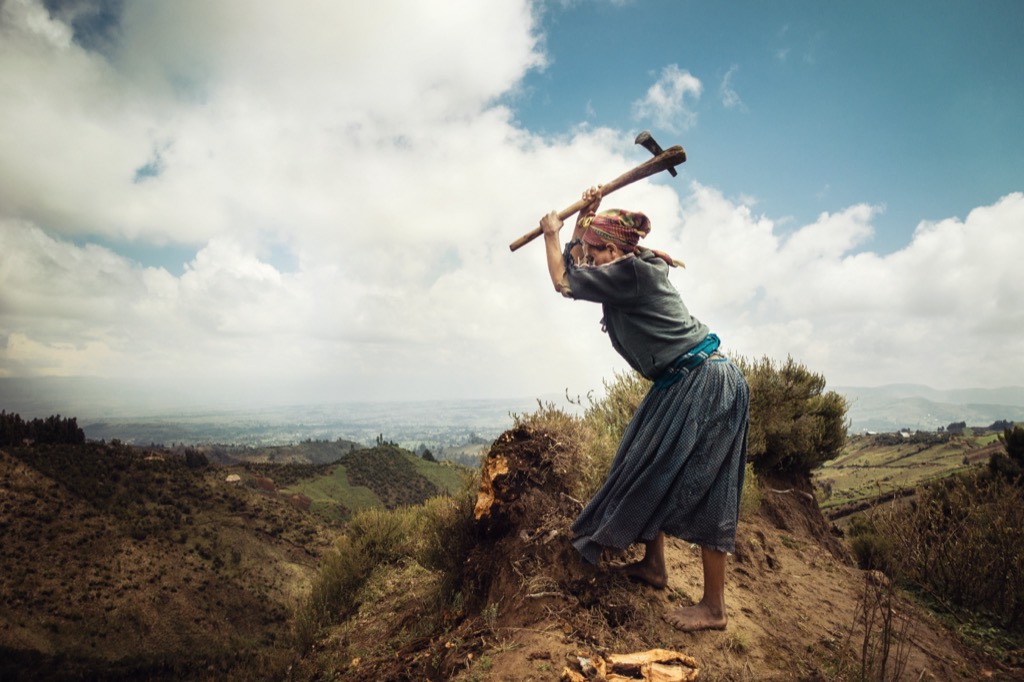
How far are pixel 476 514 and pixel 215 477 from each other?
74064 millimetres

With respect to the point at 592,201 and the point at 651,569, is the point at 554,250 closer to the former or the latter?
the point at 592,201

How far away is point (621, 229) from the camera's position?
2.79 meters

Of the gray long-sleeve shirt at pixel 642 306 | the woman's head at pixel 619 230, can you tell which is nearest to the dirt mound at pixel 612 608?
the gray long-sleeve shirt at pixel 642 306

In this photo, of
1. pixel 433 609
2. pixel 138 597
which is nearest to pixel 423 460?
pixel 138 597

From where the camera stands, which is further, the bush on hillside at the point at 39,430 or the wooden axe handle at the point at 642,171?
the bush on hillside at the point at 39,430

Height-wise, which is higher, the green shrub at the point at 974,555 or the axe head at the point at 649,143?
the axe head at the point at 649,143

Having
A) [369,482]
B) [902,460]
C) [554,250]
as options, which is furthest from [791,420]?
[369,482]

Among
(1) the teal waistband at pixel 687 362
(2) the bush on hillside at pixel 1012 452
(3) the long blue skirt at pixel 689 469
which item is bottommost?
(2) the bush on hillside at pixel 1012 452

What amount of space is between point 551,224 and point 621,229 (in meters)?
0.53

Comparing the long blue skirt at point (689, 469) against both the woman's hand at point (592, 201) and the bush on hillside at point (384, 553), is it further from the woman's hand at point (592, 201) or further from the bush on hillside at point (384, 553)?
the bush on hillside at point (384, 553)

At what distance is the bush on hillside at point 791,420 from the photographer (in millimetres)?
8109

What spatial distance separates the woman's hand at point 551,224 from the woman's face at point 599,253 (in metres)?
0.25

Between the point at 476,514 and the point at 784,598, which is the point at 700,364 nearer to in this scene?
the point at 476,514

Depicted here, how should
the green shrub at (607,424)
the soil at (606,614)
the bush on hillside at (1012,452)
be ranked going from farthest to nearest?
the bush on hillside at (1012,452)
the green shrub at (607,424)
the soil at (606,614)
